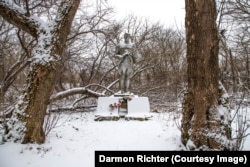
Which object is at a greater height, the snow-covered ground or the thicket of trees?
the thicket of trees

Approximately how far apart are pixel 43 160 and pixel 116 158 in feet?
4.07

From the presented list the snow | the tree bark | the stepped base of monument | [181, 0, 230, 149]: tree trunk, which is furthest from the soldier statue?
[181, 0, 230, 149]: tree trunk

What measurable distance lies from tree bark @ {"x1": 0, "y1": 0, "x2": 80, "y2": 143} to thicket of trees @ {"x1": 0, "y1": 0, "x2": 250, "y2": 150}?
17 mm

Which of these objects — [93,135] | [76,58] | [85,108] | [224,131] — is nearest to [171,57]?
[76,58]

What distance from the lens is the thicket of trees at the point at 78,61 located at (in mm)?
4812

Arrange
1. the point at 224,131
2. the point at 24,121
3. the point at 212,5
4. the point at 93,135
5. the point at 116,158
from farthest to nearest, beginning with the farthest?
the point at 93,135
the point at 24,121
the point at 212,5
the point at 224,131
the point at 116,158

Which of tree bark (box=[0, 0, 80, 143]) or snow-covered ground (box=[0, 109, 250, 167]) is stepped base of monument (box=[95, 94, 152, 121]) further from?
tree bark (box=[0, 0, 80, 143])

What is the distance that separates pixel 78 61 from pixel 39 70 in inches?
369

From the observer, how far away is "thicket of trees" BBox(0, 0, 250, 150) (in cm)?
481

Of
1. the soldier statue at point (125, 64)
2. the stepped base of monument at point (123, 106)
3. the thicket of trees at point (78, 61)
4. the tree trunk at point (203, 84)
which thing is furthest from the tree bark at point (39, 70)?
the soldier statue at point (125, 64)

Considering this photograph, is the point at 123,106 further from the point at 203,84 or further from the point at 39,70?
the point at 203,84

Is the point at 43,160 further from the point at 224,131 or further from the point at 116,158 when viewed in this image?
the point at 224,131

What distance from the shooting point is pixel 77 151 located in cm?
443

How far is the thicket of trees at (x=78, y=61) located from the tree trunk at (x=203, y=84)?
44 cm
